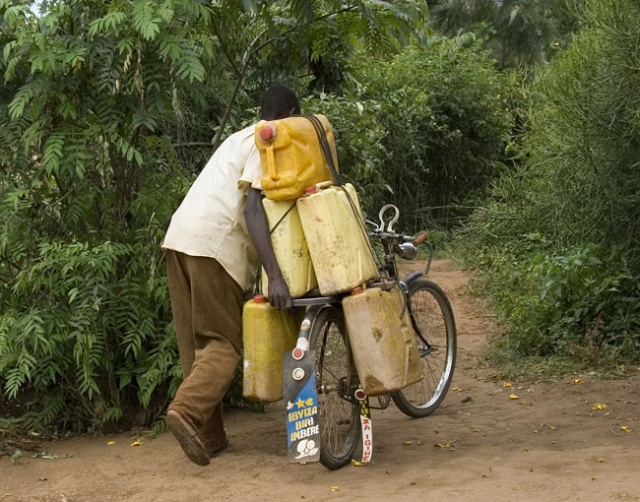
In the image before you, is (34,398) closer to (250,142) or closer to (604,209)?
(250,142)

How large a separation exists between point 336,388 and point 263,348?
0.50 meters

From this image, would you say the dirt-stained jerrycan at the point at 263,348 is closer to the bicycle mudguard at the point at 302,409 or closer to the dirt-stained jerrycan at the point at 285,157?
the bicycle mudguard at the point at 302,409

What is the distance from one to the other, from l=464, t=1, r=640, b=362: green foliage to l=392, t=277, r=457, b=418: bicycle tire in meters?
1.35

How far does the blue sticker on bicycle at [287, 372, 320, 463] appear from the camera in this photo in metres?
5.18

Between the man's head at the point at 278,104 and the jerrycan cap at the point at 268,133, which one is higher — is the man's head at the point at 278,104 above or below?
above

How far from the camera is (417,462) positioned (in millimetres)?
5578

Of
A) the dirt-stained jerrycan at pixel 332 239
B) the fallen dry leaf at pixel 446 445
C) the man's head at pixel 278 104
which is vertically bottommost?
the fallen dry leaf at pixel 446 445

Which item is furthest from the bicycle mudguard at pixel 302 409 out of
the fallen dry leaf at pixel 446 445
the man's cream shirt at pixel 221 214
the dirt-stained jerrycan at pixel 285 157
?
the fallen dry leaf at pixel 446 445

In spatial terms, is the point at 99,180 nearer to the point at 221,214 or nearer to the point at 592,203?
the point at 221,214

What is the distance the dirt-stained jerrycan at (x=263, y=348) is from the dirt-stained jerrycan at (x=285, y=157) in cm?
57

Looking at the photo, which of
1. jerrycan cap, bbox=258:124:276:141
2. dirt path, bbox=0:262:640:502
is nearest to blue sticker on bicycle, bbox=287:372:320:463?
dirt path, bbox=0:262:640:502

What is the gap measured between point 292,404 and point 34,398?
6.72 ft

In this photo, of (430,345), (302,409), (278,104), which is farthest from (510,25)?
(302,409)

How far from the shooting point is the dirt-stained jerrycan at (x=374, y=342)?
17.4 feet
